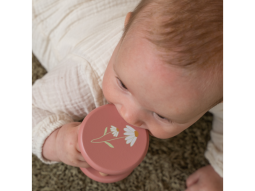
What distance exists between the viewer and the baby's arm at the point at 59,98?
837 mm

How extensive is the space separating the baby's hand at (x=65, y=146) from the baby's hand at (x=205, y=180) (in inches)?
21.0

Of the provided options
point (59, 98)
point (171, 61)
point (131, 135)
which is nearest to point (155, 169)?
point (131, 135)

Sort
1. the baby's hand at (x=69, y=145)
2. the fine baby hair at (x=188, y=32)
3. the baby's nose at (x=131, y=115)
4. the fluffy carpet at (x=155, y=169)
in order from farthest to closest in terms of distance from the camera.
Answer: the fluffy carpet at (x=155, y=169) < the baby's hand at (x=69, y=145) < the baby's nose at (x=131, y=115) < the fine baby hair at (x=188, y=32)

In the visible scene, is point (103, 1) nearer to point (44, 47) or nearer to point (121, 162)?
point (44, 47)

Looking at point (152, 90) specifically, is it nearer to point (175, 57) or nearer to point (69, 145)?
point (175, 57)

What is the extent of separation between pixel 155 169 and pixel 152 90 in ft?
2.21

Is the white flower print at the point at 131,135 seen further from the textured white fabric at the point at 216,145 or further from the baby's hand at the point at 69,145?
the textured white fabric at the point at 216,145

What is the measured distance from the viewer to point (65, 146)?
0.77 meters

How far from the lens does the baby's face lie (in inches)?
20.5

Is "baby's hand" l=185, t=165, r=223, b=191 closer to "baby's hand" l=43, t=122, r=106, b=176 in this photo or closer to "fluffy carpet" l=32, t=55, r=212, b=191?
"fluffy carpet" l=32, t=55, r=212, b=191

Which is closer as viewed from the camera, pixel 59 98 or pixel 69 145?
pixel 69 145

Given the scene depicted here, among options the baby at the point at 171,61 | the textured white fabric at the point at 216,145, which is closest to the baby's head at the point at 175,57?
the baby at the point at 171,61

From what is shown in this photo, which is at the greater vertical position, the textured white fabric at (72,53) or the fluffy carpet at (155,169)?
the textured white fabric at (72,53)

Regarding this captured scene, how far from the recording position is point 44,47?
1.07 metres
